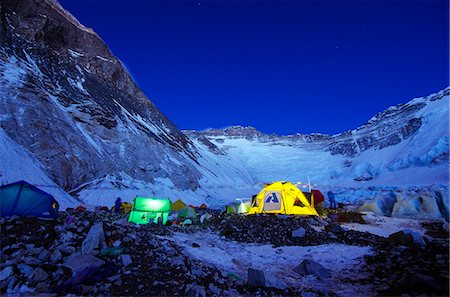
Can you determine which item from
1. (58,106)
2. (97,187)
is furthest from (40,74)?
(97,187)

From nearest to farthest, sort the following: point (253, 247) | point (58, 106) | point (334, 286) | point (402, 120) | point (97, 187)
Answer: point (334, 286), point (253, 247), point (97, 187), point (58, 106), point (402, 120)

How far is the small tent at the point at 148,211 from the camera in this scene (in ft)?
54.4

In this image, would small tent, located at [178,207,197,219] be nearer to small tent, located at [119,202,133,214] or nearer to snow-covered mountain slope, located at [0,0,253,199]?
small tent, located at [119,202,133,214]

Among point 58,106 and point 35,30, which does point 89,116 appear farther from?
point 35,30

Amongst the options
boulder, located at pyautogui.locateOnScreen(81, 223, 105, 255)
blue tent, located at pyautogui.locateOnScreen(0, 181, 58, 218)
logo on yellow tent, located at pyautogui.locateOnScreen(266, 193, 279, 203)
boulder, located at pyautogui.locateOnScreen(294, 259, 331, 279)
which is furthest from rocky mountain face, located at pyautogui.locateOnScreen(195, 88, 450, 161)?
boulder, located at pyautogui.locateOnScreen(81, 223, 105, 255)

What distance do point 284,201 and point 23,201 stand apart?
13507 mm

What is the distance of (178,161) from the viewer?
147 ft

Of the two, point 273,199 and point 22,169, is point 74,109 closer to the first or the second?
point 22,169

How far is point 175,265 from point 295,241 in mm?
6144

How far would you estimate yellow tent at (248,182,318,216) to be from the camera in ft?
58.6

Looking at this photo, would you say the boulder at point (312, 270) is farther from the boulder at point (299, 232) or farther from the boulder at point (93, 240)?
the boulder at point (93, 240)

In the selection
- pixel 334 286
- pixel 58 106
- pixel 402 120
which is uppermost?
pixel 402 120

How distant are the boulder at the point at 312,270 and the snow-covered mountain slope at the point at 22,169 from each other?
1787cm

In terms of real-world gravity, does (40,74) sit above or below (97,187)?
above
